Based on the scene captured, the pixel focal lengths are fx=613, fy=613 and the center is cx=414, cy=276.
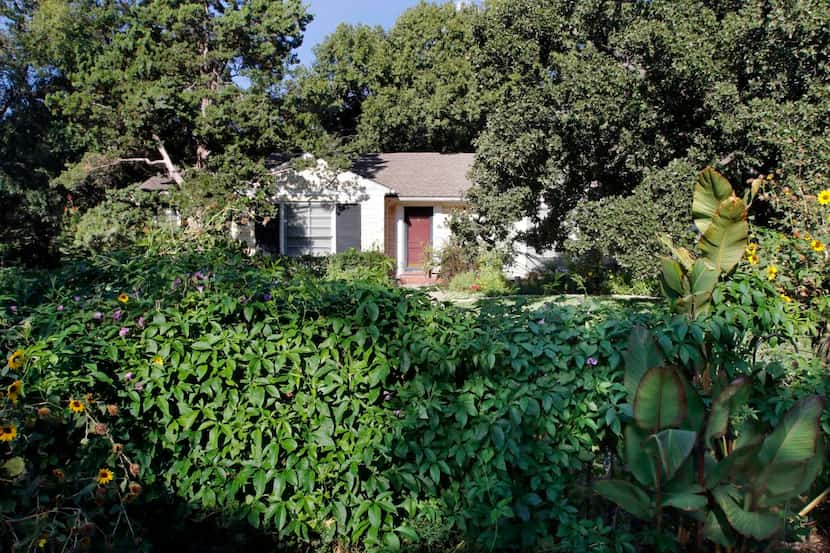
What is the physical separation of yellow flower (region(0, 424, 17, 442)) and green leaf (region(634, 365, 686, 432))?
2.58 meters

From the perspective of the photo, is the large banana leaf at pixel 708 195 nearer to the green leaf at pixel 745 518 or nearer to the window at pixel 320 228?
the green leaf at pixel 745 518

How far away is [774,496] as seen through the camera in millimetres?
2559

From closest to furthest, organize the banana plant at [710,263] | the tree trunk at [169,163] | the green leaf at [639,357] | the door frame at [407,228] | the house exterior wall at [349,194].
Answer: the green leaf at [639,357] → the banana plant at [710,263] → the tree trunk at [169,163] → the house exterior wall at [349,194] → the door frame at [407,228]

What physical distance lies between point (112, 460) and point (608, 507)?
2.61m

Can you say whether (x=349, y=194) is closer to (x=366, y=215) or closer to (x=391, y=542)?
Answer: (x=366, y=215)

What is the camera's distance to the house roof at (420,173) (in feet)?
66.0

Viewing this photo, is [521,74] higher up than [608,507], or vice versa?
[521,74]

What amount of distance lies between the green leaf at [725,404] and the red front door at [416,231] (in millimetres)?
18052

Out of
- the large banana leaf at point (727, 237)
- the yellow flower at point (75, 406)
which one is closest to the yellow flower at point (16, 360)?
the yellow flower at point (75, 406)

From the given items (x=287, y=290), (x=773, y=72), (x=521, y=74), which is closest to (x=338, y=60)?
(x=521, y=74)

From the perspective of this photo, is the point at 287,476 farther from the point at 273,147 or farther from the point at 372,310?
the point at 273,147

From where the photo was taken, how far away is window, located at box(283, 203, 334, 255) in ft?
63.4

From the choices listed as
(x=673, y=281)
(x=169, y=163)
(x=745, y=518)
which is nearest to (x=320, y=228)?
(x=169, y=163)

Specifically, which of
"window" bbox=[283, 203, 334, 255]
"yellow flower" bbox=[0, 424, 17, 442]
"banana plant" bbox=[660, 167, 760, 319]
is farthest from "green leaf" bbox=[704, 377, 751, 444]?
"window" bbox=[283, 203, 334, 255]
